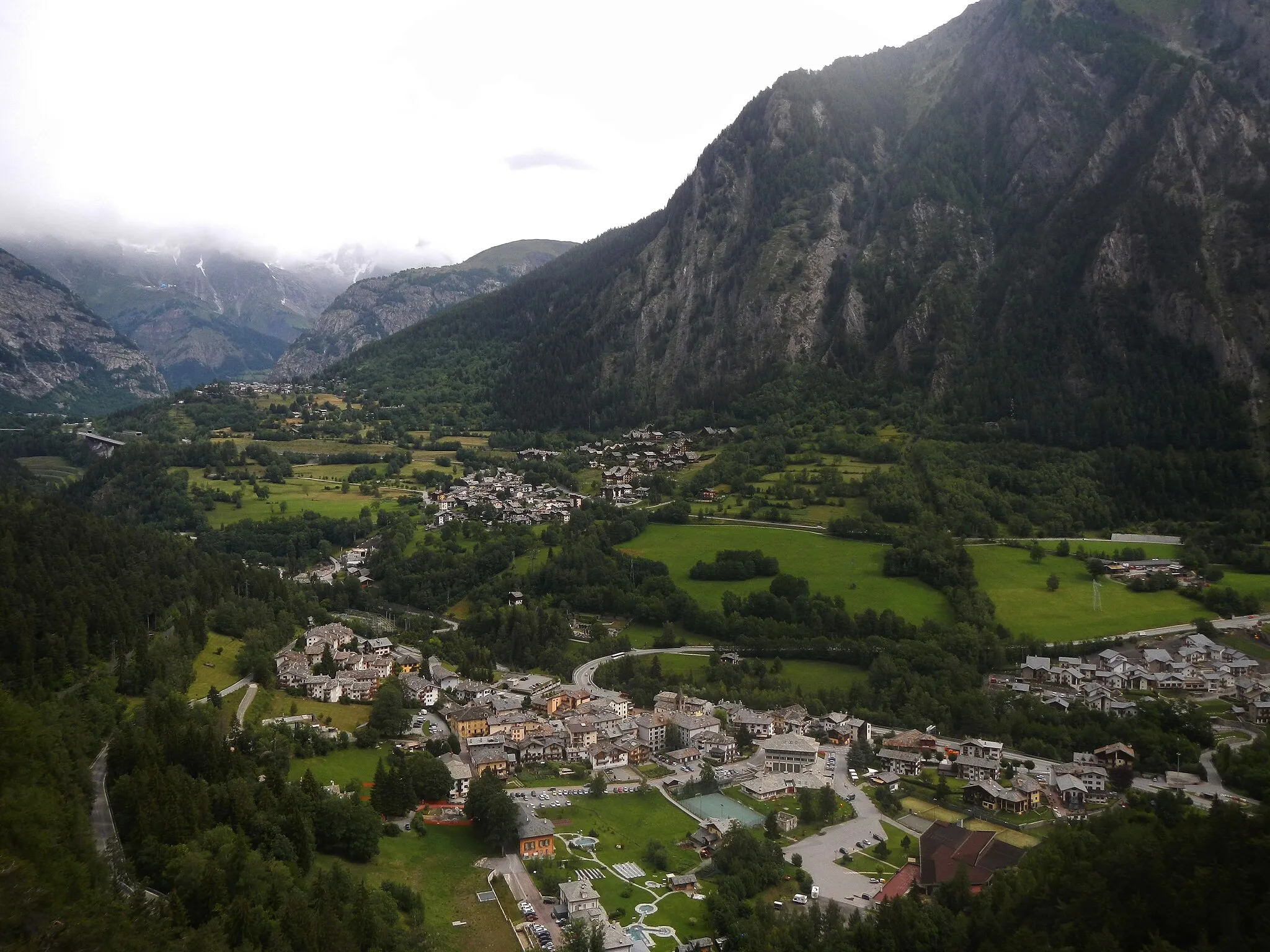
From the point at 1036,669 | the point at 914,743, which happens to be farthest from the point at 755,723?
the point at 1036,669

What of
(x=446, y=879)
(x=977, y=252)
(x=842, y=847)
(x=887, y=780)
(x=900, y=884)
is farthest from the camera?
(x=977, y=252)

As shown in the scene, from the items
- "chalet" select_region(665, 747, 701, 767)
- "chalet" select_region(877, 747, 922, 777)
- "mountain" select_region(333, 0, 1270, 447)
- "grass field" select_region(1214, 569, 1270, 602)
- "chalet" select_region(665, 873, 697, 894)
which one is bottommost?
"chalet" select_region(665, 747, 701, 767)

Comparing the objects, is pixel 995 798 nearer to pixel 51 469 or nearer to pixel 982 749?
pixel 982 749

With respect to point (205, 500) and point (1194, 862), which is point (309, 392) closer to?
point (205, 500)

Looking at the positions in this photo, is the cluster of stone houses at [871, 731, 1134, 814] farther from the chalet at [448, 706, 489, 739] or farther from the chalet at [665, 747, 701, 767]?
the chalet at [448, 706, 489, 739]

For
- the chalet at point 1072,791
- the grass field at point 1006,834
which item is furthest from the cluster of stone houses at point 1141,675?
the grass field at point 1006,834

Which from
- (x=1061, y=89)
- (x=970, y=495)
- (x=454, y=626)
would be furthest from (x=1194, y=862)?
(x=1061, y=89)

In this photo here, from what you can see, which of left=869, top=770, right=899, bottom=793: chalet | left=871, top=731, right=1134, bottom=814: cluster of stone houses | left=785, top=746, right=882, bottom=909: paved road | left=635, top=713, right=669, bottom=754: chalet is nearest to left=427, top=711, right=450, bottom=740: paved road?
left=635, top=713, right=669, bottom=754: chalet
